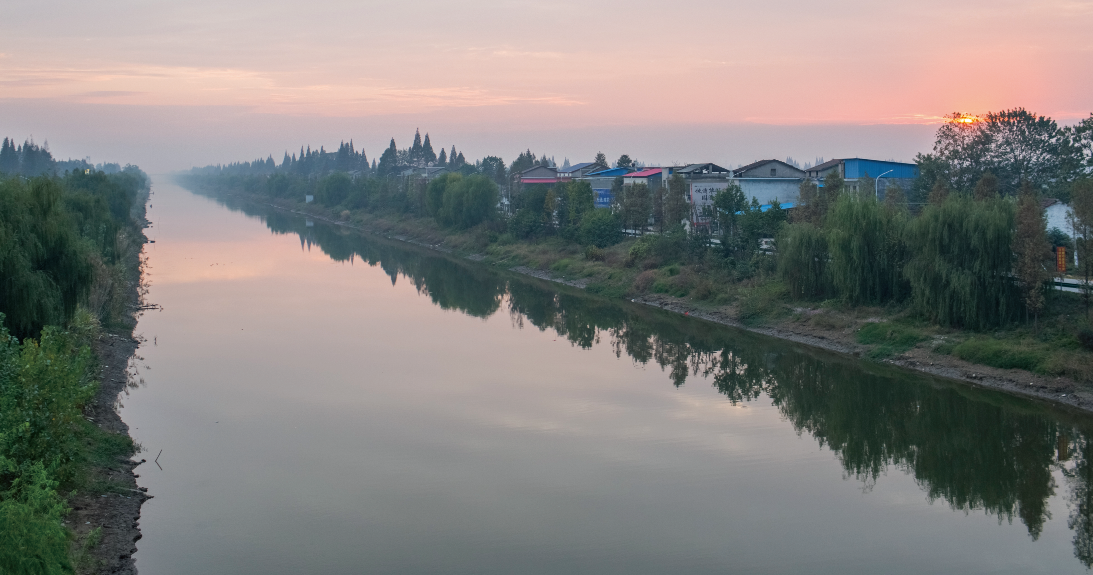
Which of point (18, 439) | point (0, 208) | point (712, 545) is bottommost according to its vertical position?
point (712, 545)

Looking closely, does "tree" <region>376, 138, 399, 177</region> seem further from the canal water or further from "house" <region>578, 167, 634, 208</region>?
the canal water

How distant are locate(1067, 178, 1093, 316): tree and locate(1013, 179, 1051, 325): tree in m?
0.45

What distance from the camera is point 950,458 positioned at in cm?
999

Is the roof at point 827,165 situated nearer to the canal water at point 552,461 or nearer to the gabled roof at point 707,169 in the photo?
the gabled roof at point 707,169

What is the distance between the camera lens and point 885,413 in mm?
11672

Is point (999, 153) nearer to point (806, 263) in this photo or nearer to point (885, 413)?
point (806, 263)

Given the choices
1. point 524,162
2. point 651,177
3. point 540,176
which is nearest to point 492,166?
point 524,162

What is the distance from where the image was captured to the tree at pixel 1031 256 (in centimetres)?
1292

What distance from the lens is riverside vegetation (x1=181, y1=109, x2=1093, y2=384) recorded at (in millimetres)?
13094

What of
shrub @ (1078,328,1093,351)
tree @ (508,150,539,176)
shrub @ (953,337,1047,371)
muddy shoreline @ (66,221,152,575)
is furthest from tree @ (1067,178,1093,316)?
tree @ (508,150,539,176)

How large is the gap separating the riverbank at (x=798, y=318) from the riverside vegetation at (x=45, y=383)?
10922mm

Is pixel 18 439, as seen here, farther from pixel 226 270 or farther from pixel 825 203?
pixel 226 270

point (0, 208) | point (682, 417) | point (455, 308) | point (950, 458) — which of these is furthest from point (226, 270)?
point (950, 458)

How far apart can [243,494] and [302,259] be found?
2283 cm
